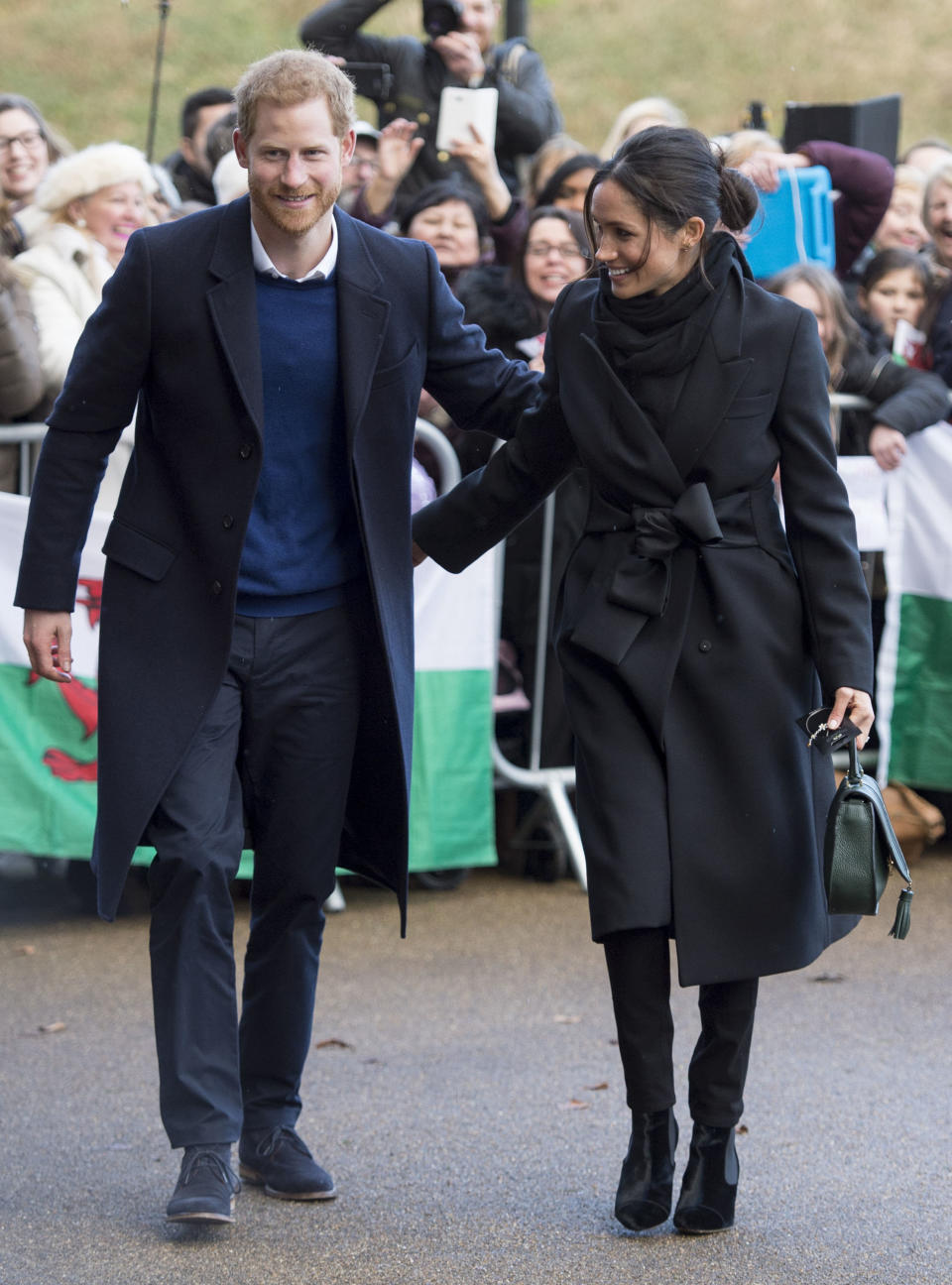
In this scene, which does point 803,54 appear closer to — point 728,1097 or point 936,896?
point 936,896

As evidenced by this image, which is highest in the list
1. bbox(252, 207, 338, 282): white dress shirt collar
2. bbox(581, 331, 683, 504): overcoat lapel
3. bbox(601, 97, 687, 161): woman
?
bbox(601, 97, 687, 161): woman

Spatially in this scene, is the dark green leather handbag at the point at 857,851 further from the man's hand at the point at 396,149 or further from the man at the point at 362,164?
the man at the point at 362,164

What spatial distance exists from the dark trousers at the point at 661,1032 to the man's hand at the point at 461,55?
17.7 feet

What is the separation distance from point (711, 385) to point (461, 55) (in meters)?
5.05

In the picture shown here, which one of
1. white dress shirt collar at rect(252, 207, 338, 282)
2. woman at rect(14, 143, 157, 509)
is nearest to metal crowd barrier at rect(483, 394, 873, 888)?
woman at rect(14, 143, 157, 509)

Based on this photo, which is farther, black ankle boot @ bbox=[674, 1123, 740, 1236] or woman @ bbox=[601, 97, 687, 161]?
woman @ bbox=[601, 97, 687, 161]

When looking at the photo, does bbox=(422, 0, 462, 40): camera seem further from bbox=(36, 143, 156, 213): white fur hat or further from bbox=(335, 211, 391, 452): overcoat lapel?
bbox=(335, 211, 391, 452): overcoat lapel

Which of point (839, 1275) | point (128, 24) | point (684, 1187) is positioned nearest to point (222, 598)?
point (684, 1187)

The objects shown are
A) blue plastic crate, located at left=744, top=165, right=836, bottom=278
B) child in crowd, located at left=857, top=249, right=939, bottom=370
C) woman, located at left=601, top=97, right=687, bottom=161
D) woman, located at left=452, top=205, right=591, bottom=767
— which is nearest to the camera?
woman, located at left=452, top=205, right=591, bottom=767

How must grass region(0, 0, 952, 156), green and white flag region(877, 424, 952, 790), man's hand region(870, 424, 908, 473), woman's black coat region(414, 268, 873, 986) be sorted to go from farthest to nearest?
grass region(0, 0, 952, 156) → green and white flag region(877, 424, 952, 790) → man's hand region(870, 424, 908, 473) → woman's black coat region(414, 268, 873, 986)

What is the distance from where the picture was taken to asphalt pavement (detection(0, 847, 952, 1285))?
3.69m

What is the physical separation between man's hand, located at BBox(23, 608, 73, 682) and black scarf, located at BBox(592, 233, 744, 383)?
122 cm

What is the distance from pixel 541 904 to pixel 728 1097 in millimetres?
2847

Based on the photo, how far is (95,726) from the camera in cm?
624
